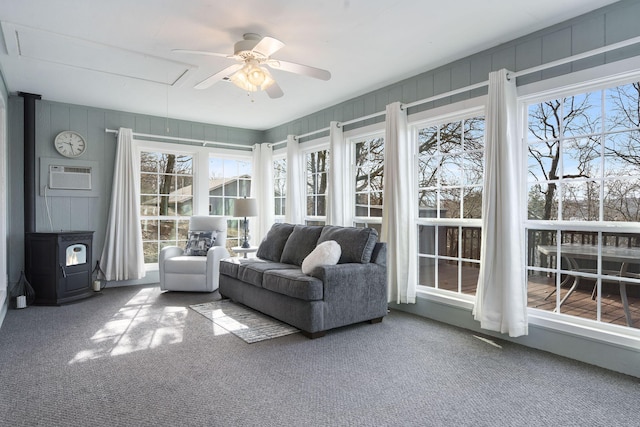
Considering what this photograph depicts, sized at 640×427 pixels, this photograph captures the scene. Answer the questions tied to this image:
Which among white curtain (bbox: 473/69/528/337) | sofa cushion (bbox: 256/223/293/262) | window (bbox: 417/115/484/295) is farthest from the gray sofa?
white curtain (bbox: 473/69/528/337)

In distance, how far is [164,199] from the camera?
6.26 meters

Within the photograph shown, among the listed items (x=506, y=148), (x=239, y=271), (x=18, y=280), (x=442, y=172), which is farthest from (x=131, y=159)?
(x=506, y=148)

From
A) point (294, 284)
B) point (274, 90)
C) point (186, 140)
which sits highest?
point (186, 140)

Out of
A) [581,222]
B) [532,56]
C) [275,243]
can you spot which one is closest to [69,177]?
[275,243]

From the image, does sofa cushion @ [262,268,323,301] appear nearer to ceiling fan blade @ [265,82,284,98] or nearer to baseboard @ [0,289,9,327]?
ceiling fan blade @ [265,82,284,98]

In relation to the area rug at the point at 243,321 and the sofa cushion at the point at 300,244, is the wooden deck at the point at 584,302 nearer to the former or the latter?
the area rug at the point at 243,321

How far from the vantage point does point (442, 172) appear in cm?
414

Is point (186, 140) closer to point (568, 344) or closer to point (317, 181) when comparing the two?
point (317, 181)

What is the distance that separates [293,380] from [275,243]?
2.58 meters

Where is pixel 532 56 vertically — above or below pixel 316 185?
above

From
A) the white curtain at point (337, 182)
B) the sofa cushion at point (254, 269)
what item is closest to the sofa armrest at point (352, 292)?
the sofa cushion at point (254, 269)

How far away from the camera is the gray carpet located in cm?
216

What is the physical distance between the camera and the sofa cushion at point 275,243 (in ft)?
16.3

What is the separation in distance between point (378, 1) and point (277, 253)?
122 inches
